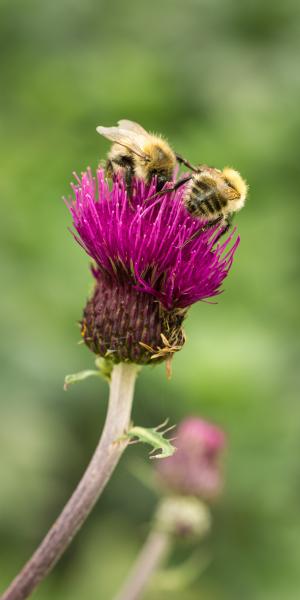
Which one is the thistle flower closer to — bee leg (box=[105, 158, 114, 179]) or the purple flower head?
bee leg (box=[105, 158, 114, 179])

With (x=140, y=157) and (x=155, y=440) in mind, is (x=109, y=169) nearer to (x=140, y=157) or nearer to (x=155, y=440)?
(x=140, y=157)

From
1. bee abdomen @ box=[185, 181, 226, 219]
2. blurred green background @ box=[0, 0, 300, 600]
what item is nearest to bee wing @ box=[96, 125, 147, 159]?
bee abdomen @ box=[185, 181, 226, 219]

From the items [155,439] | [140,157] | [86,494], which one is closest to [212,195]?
[140,157]

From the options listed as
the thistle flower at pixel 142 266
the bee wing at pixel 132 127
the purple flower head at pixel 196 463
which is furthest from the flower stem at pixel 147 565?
the bee wing at pixel 132 127

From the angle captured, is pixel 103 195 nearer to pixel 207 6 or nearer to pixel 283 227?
pixel 283 227

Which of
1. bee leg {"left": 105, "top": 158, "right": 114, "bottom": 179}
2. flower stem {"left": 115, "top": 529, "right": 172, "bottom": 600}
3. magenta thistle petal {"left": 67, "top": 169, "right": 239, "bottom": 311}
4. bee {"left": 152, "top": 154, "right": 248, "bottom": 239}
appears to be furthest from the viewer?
flower stem {"left": 115, "top": 529, "right": 172, "bottom": 600}
